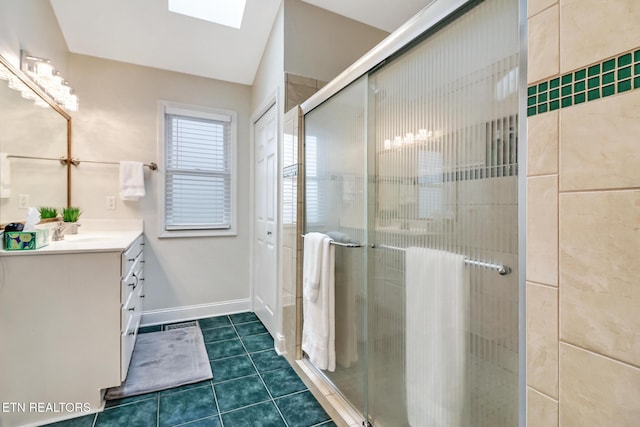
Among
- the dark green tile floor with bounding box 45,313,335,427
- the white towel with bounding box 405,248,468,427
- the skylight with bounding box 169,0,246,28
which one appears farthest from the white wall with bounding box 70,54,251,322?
the white towel with bounding box 405,248,468,427

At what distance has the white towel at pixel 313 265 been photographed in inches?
68.1

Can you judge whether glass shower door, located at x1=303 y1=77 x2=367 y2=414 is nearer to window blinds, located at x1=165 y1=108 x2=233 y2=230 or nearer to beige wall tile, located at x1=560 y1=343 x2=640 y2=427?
beige wall tile, located at x1=560 y1=343 x2=640 y2=427

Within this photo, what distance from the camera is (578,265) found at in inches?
24.0

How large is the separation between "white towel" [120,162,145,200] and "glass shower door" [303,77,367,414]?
1794 mm

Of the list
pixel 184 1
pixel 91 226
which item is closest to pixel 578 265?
pixel 184 1

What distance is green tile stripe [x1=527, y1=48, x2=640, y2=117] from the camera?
54cm

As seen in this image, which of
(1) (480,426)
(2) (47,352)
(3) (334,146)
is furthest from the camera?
(3) (334,146)

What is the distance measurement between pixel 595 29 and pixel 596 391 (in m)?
0.71

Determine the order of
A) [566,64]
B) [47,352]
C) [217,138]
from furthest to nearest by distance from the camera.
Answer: [217,138], [47,352], [566,64]

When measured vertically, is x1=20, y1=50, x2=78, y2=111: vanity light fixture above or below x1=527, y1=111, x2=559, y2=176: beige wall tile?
above

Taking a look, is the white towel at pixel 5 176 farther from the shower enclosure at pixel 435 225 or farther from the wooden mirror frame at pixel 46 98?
the shower enclosure at pixel 435 225

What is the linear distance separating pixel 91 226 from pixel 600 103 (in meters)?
3.36

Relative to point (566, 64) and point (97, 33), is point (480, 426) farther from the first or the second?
point (97, 33)

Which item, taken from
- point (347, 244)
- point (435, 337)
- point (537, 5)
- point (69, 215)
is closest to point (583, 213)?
point (537, 5)
